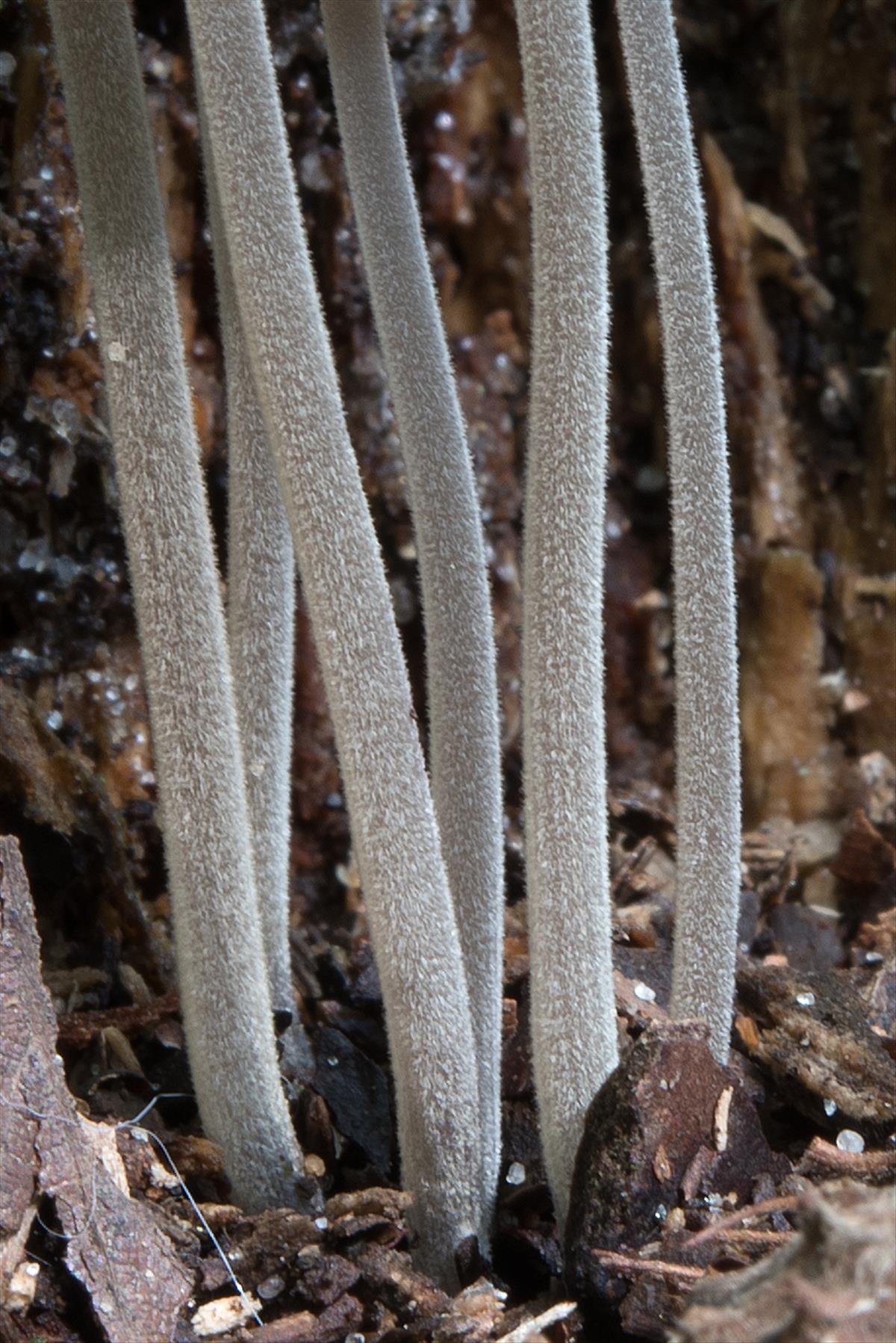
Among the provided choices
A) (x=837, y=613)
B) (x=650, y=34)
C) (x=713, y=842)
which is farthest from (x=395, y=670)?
(x=837, y=613)

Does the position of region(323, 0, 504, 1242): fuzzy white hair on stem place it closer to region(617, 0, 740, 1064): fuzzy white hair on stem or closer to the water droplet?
the water droplet

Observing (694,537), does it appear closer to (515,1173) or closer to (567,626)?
(567,626)

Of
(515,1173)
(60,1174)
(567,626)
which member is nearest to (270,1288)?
(60,1174)

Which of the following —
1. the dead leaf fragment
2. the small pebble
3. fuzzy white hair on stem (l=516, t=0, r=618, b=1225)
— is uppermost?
fuzzy white hair on stem (l=516, t=0, r=618, b=1225)

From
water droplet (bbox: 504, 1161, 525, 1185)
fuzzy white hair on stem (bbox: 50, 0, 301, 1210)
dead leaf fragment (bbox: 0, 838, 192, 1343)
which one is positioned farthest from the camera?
water droplet (bbox: 504, 1161, 525, 1185)

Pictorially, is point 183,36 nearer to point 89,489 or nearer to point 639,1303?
point 89,489

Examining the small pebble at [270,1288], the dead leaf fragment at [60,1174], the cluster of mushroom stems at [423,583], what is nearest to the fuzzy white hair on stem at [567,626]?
the cluster of mushroom stems at [423,583]

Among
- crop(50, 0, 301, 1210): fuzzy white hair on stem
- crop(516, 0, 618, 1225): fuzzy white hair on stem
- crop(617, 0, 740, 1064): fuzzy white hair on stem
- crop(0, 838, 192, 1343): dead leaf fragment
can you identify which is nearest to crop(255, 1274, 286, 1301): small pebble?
crop(0, 838, 192, 1343): dead leaf fragment

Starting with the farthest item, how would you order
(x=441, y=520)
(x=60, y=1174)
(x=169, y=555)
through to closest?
(x=441, y=520), (x=169, y=555), (x=60, y=1174)

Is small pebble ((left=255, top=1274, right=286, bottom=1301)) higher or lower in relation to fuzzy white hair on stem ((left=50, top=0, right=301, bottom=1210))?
lower
